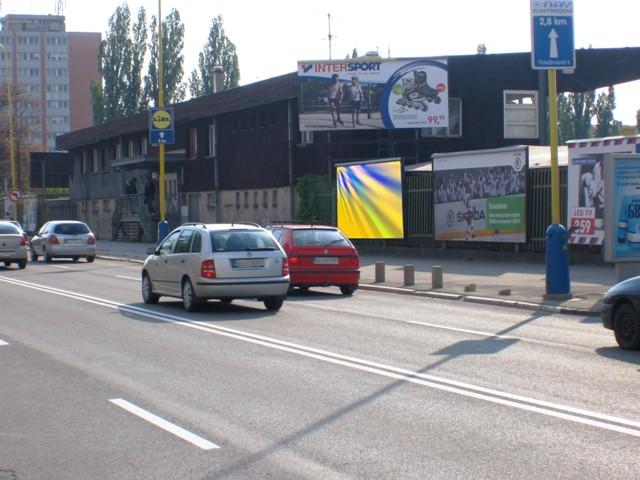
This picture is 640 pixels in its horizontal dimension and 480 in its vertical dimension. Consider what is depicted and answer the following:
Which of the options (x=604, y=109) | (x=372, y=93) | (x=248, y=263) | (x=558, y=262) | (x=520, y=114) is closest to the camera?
(x=248, y=263)

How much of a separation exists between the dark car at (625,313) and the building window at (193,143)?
42.5 m

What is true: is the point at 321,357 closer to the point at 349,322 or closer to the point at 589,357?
the point at 589,357

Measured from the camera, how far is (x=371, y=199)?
118ft

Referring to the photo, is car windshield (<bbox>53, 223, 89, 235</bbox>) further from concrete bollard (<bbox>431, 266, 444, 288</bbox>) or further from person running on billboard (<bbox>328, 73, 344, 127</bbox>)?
concrete bollard (<bbox>431, 266, 444, 288</bbox>)

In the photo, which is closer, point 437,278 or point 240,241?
point 240,241

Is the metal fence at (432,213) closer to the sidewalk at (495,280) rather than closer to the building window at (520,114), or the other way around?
the sidewalk at (495,280)

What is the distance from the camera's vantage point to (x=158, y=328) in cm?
1557

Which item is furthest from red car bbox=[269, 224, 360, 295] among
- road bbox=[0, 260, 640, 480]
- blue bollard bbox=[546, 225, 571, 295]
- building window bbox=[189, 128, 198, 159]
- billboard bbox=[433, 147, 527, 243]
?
building window bbox=[189, 128, 198, 159]

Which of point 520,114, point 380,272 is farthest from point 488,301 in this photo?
point 520,114

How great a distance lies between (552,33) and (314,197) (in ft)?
71.7

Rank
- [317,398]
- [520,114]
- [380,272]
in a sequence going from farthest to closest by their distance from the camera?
[520,114] < [380,272] < [317,398]

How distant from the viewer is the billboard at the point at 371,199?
34500mm

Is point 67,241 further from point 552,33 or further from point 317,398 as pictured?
point 317,398

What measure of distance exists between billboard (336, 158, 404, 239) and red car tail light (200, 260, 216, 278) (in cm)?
1710
